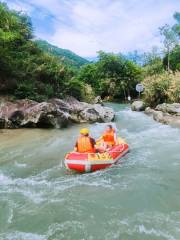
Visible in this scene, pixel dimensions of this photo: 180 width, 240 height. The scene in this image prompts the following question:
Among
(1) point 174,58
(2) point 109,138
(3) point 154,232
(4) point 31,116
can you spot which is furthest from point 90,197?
(1) point 174,58

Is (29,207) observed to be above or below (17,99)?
below

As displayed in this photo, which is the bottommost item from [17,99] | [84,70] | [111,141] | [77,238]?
[77,238]

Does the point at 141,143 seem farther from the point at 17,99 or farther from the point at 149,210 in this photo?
the point at 17,99

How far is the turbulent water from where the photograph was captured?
6.10 metres

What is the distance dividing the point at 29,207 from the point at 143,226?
243 cm

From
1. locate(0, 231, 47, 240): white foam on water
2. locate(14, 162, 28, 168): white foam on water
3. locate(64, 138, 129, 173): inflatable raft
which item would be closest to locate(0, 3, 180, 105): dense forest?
locate(14, 162, 28, 168): white foam on water

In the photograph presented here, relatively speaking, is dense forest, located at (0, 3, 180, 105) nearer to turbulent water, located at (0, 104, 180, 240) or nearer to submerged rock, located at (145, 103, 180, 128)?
submerged rock, located at (145, 103, 180, 128)

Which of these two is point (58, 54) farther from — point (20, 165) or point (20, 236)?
point (20, 236)

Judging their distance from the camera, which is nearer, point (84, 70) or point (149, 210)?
point (149, 210)

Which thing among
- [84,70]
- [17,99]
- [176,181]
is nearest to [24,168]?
[176,181]

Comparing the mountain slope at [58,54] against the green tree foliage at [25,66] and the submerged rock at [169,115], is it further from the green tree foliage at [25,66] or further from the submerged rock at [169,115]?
the submerged rock at [169,115]

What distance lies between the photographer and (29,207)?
7.12 metres

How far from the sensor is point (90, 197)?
766cm

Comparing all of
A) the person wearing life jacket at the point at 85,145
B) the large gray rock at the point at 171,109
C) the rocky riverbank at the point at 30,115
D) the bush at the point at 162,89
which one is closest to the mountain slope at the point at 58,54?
the bush at the point at 162,89
